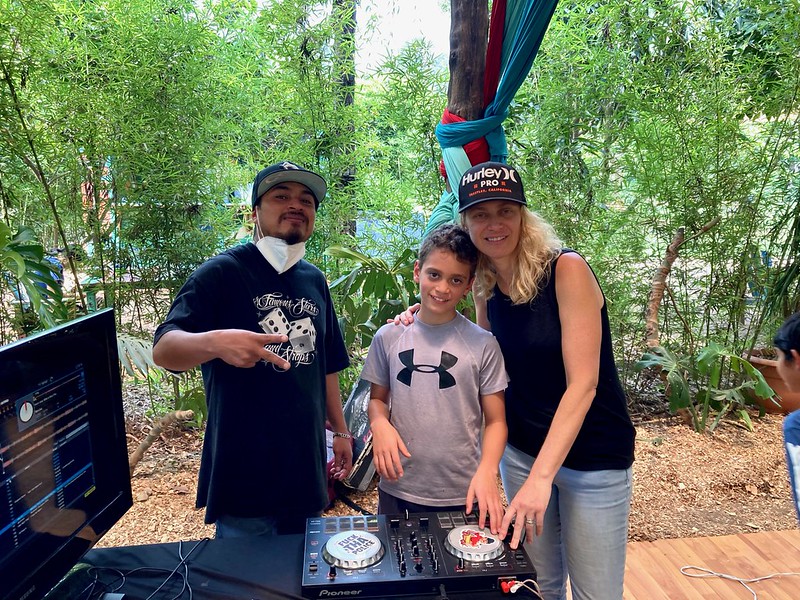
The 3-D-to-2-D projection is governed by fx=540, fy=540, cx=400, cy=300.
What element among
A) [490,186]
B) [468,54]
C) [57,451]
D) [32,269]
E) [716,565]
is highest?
[468,54]

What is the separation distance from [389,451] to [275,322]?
0.40 metres

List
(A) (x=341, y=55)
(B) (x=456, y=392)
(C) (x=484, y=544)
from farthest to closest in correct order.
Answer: (A) (x=341, y=55), (B) (x=456, y=392), (C) (x=484, y=544)

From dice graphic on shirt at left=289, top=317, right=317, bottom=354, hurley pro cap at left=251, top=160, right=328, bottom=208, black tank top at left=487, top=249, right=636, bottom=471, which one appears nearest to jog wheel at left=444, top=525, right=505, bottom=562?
black tank top at left=487, top=249, right=636, bottom=471

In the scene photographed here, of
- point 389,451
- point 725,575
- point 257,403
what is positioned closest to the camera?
point 389,451

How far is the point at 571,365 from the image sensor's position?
109 cm

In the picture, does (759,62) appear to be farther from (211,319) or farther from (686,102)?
(211,319)

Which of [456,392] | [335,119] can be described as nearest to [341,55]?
[335,119]

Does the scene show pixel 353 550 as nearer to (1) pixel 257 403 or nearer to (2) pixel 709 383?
(1) pixel 257 403

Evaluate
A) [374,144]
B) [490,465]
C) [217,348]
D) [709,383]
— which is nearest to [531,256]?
[490,465]

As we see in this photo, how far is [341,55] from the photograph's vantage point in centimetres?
237

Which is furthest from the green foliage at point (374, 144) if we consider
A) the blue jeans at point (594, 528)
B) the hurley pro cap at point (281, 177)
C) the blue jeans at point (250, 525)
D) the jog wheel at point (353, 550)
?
the jog wheel at point (353, 550)

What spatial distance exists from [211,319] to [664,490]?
227 cm

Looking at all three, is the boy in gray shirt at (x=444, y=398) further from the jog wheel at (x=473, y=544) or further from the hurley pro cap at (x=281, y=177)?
the hurley pro cap at (x=281, y=177)

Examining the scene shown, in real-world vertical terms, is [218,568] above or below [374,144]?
below
